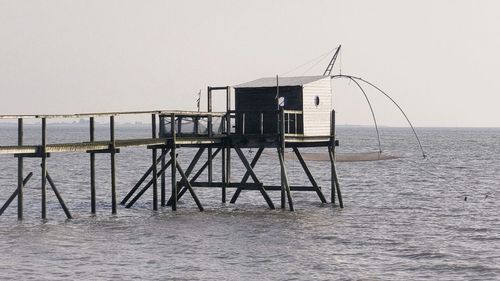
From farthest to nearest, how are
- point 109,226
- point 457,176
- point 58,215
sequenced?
point 457,176, point 58,215, point 109,226

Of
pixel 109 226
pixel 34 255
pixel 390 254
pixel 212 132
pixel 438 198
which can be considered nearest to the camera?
pixel 34 255

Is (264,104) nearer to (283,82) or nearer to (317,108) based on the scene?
Result: (283,82)

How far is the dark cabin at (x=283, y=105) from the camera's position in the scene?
37281 mm

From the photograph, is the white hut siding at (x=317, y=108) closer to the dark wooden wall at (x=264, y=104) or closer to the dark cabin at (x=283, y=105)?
the dark cabin at (x=283, y=105)

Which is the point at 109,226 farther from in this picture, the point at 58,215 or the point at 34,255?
the point at 34,255

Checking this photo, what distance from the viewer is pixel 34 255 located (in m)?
25.7

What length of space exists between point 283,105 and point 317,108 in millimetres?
1703


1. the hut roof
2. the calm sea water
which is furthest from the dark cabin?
the calm sea water

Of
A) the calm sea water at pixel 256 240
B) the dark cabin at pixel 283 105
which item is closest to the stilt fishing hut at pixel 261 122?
the dark cabin at pixel 283 105

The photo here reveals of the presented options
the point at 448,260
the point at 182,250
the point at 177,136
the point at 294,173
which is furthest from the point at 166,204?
the point at 294,173

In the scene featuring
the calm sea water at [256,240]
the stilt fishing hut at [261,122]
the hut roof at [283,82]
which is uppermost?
the hut roof at [283,82]

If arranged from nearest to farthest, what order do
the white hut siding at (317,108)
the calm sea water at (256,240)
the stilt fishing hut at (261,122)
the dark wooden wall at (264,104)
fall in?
the calm sea water at (256,240), the stilt fishing hut at (261,122), the dark wooden wall at (264,104), the white hut siding at (317,108)

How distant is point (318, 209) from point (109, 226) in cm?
1116

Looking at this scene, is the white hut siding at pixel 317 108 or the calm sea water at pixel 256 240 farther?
the white hut siding at pixel 317 108
